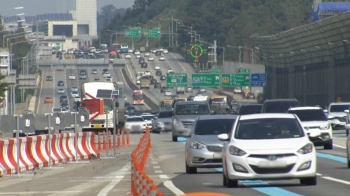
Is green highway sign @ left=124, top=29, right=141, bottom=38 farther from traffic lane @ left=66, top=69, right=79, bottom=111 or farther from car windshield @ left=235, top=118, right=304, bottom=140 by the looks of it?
car windshield @ left=235, top=118, right=304, bottom=140

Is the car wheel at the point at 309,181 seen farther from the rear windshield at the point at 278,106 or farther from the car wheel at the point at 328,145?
the rear windshield at the point at 278,106

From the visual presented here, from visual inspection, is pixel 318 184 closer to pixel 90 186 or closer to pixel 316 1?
pixel 90 186

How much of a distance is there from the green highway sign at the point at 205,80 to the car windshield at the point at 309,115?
6949 centimetres

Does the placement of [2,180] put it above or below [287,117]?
below

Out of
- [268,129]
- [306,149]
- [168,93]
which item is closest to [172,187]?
[268,129]

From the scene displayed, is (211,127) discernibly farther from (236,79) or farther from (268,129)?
(236,79)

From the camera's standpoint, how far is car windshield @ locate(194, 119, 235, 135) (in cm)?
2650

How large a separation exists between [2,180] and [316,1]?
13823cm

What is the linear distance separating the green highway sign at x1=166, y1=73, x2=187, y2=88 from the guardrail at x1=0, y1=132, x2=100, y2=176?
72946 millimetres

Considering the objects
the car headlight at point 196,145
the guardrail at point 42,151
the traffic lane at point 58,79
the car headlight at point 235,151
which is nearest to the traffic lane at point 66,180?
the guardrail at point 42,151

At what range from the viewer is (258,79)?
10638 centimetres

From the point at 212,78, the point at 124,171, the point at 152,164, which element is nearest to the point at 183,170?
the point at 124,171

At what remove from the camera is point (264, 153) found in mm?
19500

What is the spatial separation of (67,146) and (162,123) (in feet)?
108
